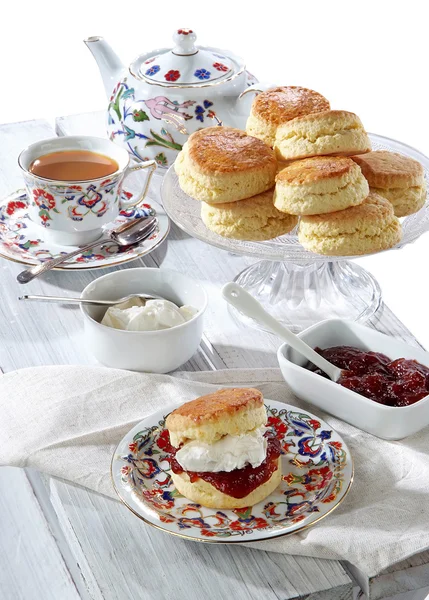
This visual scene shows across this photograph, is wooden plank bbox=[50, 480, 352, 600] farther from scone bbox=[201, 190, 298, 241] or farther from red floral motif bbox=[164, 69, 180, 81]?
red floral motif bbox=[164, 69, 180, 81]

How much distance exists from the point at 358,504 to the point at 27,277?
84cm

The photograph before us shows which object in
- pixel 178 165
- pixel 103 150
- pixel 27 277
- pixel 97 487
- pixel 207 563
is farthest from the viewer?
pixel 103 150

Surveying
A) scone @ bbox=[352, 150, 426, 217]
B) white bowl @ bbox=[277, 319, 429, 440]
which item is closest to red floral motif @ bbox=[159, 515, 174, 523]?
white bowl @ bbox=[277, 319, 429, 440]

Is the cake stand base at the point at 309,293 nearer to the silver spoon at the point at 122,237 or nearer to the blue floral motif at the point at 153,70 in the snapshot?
the silver spoon at the point at 122,237

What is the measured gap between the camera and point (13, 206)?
6.63 ft

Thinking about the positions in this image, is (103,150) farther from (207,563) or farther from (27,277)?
(207,563)

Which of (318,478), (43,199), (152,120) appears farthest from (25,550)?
(152,120)

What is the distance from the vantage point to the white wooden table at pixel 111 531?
3.90 feet

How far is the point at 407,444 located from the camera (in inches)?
54.8

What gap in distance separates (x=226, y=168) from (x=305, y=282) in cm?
39

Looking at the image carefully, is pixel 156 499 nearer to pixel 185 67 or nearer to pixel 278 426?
pixel 278 426

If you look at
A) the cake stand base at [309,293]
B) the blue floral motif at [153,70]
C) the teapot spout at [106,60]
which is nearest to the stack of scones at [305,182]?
Result: the cake stand base at [309,293]

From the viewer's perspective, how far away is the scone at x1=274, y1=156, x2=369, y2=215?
1455 mm

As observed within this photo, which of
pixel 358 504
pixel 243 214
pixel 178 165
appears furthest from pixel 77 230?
pixel 358 504
